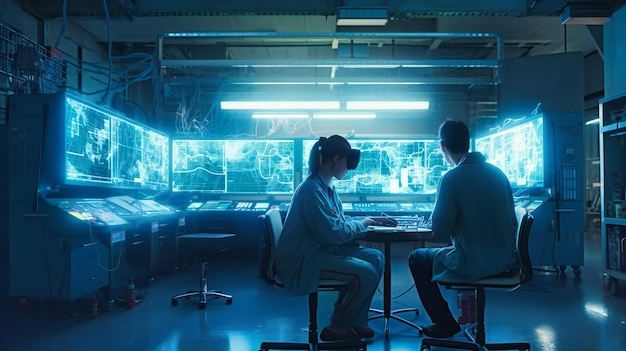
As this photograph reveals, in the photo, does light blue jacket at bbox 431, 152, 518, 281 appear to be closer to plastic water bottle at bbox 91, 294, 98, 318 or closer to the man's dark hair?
the man's dark hair

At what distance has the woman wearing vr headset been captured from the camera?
221 centimetres

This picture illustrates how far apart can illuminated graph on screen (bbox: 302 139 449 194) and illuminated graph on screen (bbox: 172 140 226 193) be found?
50.6 inches

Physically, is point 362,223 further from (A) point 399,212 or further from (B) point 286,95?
(B) point 286,95

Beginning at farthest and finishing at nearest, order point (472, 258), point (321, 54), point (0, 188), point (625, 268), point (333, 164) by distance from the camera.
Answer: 1. point (321, 54)
2. point (625, 268)
3. point (0, 188)
4. point (333, 164)
5. point (472, 258)

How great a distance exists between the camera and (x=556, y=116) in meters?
4.32

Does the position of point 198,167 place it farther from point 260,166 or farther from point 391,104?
point 391,104

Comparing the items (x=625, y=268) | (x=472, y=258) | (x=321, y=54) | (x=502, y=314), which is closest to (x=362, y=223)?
(x=472, y=258)

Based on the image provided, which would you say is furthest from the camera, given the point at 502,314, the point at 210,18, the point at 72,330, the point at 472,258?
the point at 210,18

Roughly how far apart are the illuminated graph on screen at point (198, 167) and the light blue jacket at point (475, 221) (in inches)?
145

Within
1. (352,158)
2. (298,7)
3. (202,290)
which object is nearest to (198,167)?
(202,290)

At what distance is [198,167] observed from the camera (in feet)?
17.7

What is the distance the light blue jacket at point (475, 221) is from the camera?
213 centimetres

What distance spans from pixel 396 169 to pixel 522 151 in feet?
4.89

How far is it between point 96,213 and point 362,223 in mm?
2169
